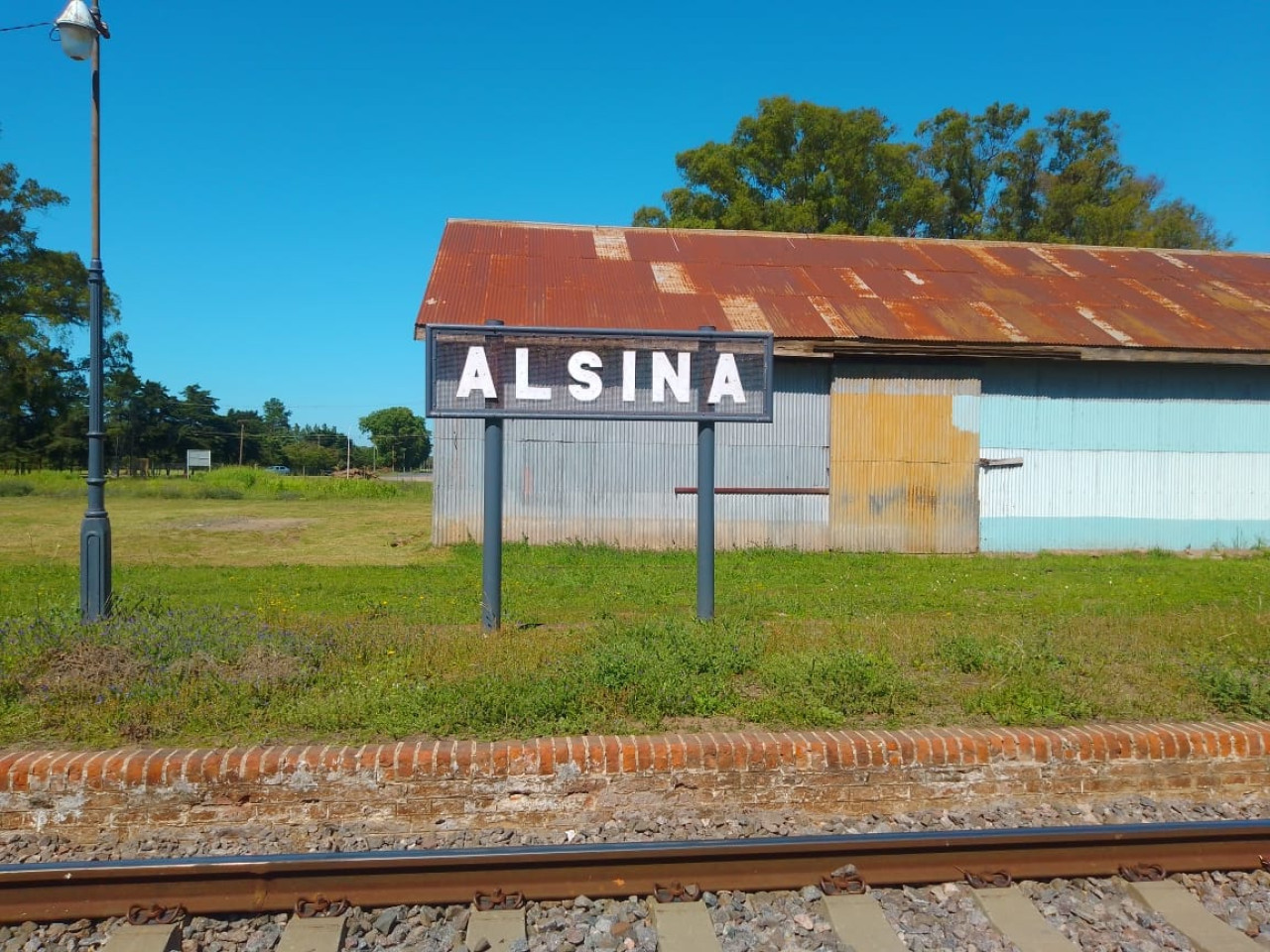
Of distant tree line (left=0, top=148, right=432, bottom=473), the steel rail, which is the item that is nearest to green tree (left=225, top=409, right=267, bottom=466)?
distant tree line (left=0, top=148, right=432, bottom=473)

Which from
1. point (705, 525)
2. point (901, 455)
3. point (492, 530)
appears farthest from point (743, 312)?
point (492, 530)

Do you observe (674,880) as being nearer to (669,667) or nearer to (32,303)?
(669,667)

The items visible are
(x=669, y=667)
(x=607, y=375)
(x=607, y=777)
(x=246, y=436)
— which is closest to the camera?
(x=607, y=777)

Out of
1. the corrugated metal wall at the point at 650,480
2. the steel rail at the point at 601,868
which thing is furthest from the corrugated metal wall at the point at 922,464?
the steel rail at the point at 601,868

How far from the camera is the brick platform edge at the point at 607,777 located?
5.05m

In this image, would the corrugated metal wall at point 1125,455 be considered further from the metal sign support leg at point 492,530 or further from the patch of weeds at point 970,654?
the metal sign support leg at point 492,530

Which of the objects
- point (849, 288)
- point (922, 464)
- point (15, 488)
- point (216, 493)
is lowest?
point (216, 493)

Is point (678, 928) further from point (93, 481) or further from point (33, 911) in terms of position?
point (93, 481)

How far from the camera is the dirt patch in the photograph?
837 inches

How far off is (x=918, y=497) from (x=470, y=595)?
885cm

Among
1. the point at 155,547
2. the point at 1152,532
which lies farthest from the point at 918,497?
the point at 155,547

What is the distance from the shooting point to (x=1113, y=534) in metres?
16.5

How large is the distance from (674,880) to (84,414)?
66.8 metres

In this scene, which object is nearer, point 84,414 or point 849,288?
point 849,288
